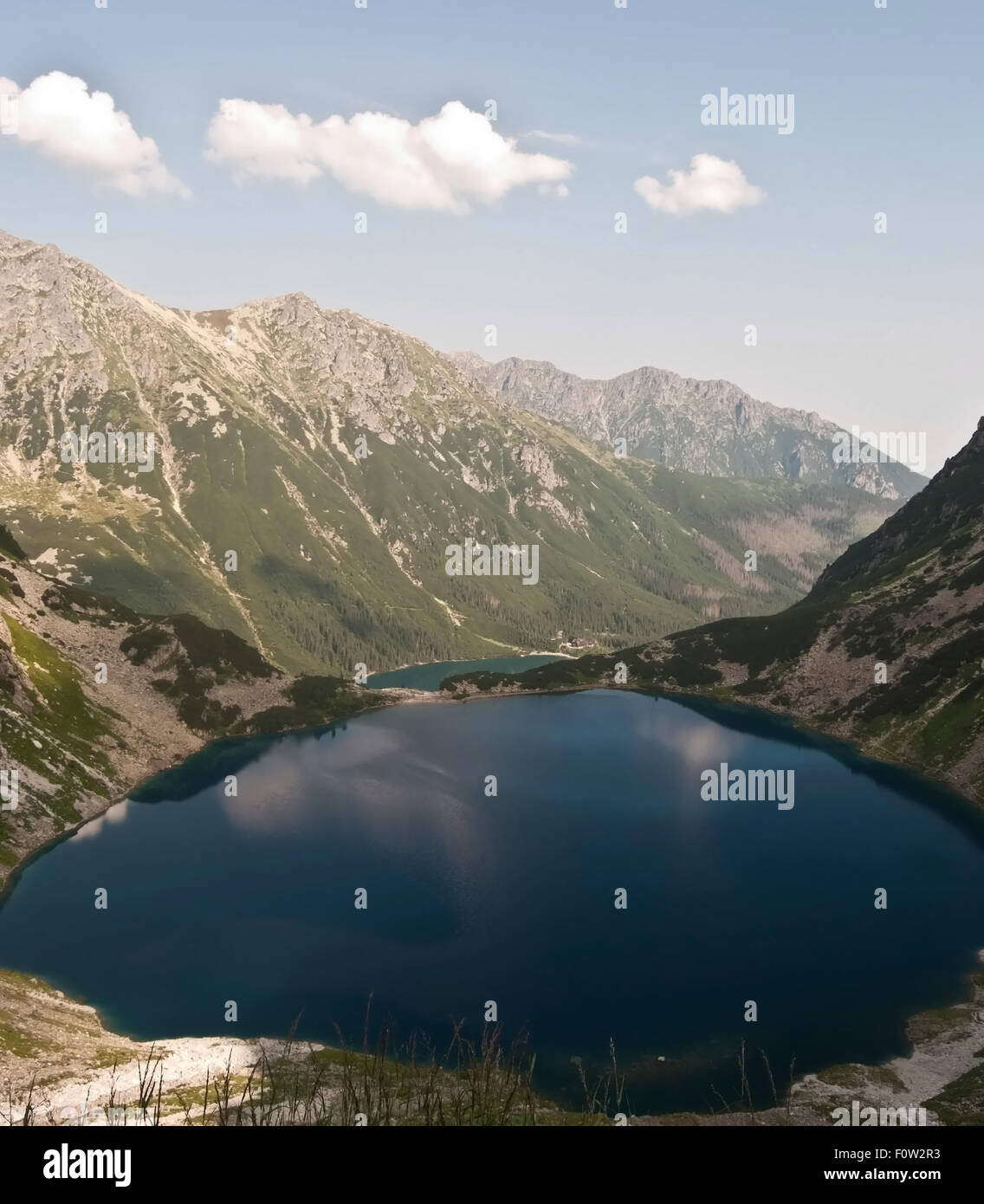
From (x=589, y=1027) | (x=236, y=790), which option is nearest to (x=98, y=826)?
(x=236, y=790)

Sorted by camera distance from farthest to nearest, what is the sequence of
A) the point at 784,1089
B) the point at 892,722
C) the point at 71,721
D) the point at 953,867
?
1. the point at 892,722
2. the point at 71,721
3. the point at 953,867
4. the point at 784,1089

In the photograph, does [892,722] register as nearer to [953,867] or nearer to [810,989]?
[953,867]

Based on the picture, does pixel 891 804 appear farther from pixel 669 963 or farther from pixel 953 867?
pixel 669 963

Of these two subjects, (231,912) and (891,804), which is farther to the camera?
(891,804)

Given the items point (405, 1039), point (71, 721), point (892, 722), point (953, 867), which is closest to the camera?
point (405, 1039)
